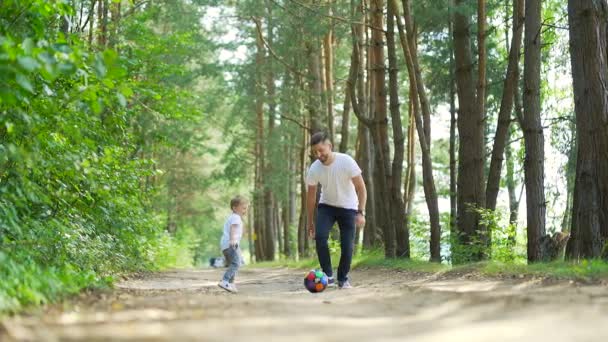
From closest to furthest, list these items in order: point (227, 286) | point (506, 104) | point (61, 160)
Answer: point (61, 160)
point (227, 286)
point (506, 104)

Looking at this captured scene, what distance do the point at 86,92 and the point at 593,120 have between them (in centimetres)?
662

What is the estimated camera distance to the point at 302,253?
89.5 ft

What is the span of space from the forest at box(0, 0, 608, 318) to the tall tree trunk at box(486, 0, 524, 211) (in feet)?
0.11

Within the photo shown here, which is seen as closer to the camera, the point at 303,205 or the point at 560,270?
the point at 560,270

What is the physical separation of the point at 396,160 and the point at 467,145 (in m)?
1.71

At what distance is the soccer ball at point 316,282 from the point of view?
29.9ft

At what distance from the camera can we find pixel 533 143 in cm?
1141

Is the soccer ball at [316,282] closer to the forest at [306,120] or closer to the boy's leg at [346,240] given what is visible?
the boy's leg at [346,240]

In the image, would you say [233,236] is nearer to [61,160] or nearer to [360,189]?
[360,189]

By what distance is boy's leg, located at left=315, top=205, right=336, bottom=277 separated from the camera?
9711 millimetres

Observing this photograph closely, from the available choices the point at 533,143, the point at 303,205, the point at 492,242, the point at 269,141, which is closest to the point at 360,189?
the point at 533,143

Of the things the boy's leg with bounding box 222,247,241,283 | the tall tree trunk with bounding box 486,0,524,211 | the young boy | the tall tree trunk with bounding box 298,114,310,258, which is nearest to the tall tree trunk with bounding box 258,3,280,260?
the tall tree trunk with bounding box 298,114,310,258

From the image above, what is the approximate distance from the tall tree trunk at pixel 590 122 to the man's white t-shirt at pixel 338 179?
10.2ft

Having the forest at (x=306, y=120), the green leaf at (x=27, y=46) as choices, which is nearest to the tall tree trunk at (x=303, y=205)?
the forest at (x=306, y=120)
